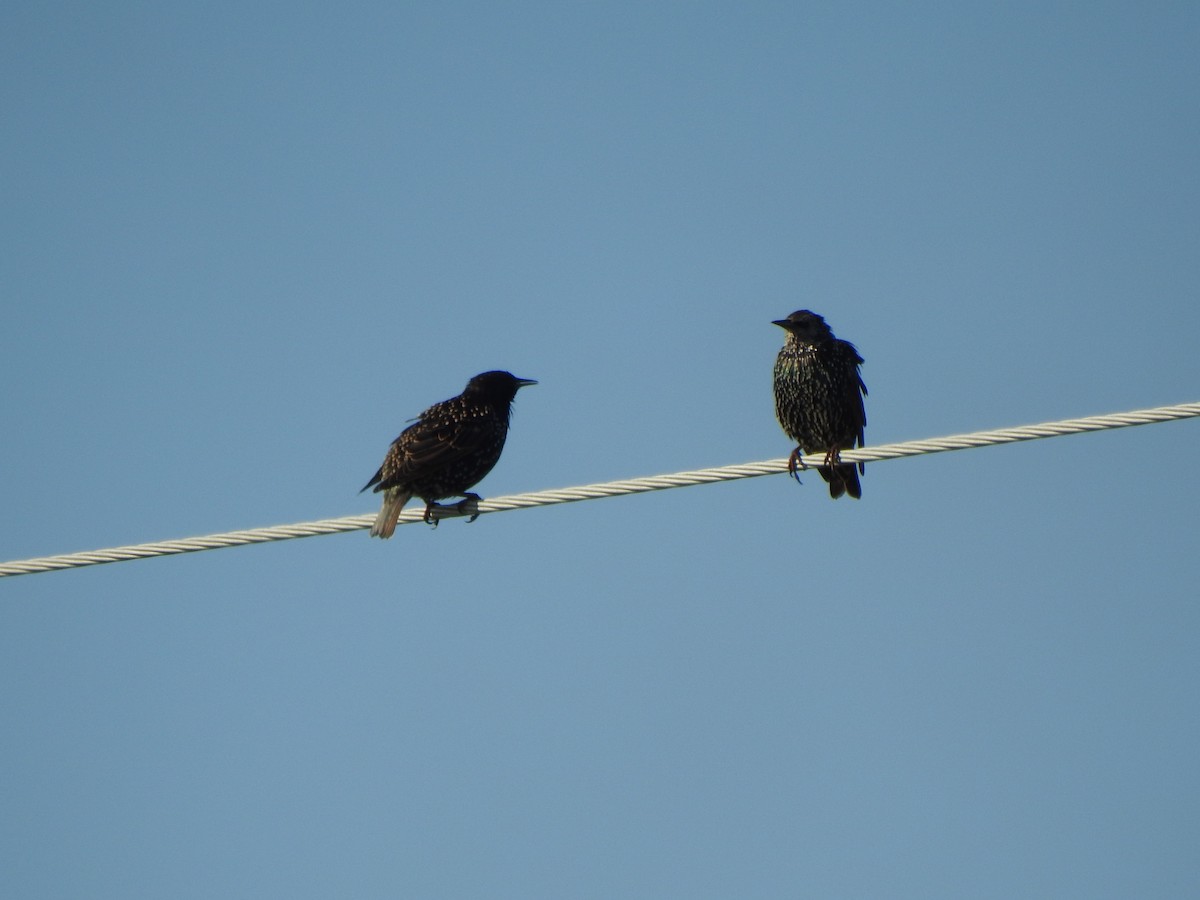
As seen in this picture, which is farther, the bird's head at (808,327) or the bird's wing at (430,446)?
the bird's head at (808,327)

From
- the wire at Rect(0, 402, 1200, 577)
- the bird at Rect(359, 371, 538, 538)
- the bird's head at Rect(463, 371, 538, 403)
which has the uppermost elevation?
the bird's head at Rect(463, 371, 538, 403)

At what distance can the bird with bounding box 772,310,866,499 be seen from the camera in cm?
887

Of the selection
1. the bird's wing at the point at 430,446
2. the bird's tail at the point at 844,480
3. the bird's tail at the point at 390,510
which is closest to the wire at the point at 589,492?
the bird's tail at the point at 390,510

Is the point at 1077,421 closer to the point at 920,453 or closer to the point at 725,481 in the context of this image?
the point at 920,453

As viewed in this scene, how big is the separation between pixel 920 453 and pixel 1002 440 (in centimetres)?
31

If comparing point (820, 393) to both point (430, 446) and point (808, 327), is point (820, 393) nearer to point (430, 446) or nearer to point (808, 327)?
point (808, 327)

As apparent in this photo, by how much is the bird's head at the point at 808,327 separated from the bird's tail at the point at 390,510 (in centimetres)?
258

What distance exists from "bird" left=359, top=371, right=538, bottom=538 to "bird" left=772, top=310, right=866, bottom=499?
167cm

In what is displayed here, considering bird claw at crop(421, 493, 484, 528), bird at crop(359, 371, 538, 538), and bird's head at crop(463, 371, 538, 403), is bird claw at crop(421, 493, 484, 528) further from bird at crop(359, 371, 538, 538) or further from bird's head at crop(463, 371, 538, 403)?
bird's head at crop(463, 371, 538, 403)

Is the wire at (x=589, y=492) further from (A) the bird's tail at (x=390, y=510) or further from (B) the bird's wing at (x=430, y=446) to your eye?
(B) the bird's wing at (x=430, y=446)

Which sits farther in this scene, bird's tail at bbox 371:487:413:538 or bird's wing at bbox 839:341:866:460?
bird's wing at bbox 839:341:866:460

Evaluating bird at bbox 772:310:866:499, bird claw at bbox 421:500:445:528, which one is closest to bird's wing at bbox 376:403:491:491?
bird claw at bbox 421:500:445:528

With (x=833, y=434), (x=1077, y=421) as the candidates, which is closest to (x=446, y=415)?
(x=833, y=434)

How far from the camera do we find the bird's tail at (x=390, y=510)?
7.46 m
